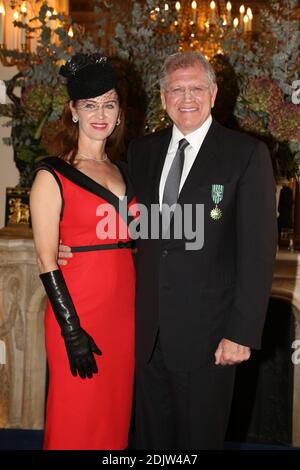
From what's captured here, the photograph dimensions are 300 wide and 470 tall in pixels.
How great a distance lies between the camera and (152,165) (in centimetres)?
247

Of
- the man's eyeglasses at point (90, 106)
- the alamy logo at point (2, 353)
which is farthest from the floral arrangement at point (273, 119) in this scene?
the alamy logo at point (2, 353)

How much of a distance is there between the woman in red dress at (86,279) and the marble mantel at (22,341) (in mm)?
1196

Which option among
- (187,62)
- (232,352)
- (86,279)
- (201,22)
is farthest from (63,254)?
(201,22)

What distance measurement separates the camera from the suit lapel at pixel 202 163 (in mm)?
2318

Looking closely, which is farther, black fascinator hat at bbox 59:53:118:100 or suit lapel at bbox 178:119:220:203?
black fascinator hat at bbox 59:53:118:100

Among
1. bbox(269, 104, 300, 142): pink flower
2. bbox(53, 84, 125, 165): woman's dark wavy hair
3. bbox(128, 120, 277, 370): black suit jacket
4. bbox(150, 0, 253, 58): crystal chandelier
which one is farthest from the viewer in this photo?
bbox(150, 0, 253, 58): crystal chandelier

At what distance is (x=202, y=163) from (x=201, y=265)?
35 centimetres

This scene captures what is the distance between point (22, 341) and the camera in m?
3.68

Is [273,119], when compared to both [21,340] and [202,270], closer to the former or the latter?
[202,270]

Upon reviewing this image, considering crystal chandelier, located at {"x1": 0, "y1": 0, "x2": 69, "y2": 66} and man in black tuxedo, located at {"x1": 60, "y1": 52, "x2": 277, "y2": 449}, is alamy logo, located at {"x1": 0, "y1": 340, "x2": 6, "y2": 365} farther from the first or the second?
crystal chandelier, located at {"x1": 0, "y1": 0, "x2": 69, "y2": 66}

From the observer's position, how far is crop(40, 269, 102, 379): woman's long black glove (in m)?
2.33

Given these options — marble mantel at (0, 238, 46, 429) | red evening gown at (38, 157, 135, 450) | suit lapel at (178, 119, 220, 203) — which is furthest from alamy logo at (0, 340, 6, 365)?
suit lapel at (178, 119, 220, 203)

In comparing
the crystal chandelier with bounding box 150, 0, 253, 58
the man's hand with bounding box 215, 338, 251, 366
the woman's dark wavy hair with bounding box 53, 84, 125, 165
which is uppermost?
the crystal chandelier with bounding box 150, 0, 253, 58

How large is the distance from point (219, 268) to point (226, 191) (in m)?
0.27
